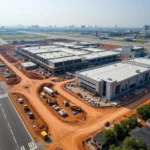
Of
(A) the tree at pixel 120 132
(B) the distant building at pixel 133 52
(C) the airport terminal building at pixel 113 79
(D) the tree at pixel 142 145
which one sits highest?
(B) the distant building at pixel 133 52

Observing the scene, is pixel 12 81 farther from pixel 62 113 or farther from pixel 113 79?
pixel 113 79

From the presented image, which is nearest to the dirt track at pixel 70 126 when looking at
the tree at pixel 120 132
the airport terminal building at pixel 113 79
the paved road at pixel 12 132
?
the paved road at pixel 12 132

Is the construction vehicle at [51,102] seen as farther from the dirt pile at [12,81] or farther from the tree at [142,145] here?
the tree at [142,145]

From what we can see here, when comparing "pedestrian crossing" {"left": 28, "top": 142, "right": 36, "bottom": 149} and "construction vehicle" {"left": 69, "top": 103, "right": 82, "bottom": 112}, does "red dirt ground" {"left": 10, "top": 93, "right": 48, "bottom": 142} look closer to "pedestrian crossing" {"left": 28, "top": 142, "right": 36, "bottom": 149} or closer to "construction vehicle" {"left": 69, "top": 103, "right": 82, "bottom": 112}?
"pedestrian crossing" {"left": 28, "top": 142, "right": 36, "bottom": 149}

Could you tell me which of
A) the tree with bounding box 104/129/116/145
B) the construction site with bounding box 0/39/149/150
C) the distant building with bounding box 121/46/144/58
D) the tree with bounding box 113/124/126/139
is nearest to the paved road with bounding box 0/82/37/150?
the construction site with bounding box 0/39/149/150

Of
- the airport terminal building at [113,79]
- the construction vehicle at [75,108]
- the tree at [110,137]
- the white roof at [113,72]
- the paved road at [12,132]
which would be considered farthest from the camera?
the white roof at [113,72]

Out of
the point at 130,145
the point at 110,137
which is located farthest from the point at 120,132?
the point at 130,145

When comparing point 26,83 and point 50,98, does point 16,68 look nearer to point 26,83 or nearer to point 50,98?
point 26,83
